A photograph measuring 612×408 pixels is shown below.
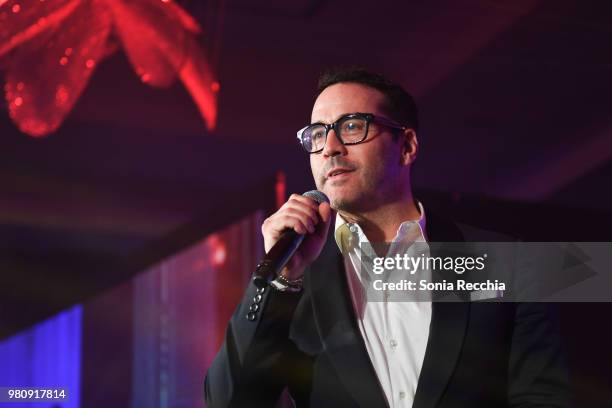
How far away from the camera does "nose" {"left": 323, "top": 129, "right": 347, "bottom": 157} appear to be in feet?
5.93

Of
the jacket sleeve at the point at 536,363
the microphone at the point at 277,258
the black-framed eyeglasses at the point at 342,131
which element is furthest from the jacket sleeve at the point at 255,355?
the jacket sleeve at the point at 536,363

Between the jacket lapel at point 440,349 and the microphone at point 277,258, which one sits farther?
the jacket lapel at point 440,349

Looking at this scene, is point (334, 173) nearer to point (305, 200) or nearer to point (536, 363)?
point (305, 200)

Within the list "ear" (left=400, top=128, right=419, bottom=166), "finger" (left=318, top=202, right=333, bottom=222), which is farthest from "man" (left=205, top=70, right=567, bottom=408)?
"ear" (left=400, top=128, right=419, bottom=166)

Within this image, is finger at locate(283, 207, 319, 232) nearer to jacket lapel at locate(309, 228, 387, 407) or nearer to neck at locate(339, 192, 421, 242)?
jacket lapel at locate(309, 228, 387, 407)

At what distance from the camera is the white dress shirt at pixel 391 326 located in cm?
164

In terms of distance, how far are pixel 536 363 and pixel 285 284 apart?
23.2 inches

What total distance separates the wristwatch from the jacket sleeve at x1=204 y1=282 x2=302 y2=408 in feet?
0.05

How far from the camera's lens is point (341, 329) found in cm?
167

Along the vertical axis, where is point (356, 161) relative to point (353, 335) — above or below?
above

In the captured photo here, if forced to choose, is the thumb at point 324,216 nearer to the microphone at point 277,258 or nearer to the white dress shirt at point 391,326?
the microphone at point 277,258

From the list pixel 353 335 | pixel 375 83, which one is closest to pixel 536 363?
pixel 353 335

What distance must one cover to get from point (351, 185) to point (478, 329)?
0.45 meters

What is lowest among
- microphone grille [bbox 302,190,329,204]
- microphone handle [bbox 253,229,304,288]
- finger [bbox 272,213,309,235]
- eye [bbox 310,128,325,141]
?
microphone handle [bbox 253,229,304,288]
